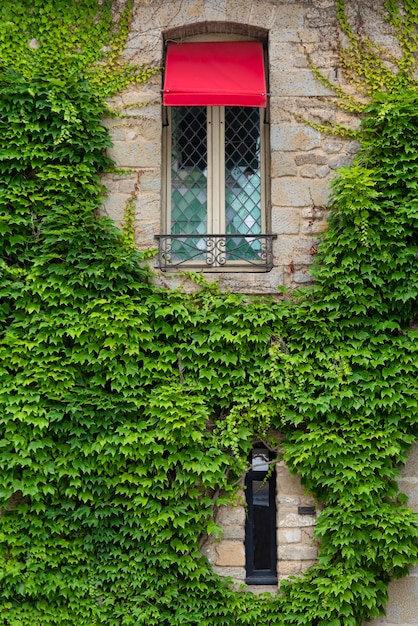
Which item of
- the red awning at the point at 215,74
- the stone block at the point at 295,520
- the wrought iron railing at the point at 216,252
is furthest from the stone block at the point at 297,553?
the red awning at the point at 215,74

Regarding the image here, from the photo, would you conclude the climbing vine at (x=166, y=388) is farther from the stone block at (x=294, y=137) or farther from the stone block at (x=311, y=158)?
the stone block at (x=294, y=137)

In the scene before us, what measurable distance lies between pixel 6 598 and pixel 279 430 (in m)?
2.21

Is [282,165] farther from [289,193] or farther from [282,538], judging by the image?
[282,538]

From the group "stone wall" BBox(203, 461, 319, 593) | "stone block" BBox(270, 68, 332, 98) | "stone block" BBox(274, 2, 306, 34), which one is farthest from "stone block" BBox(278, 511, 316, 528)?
"stone block" BBox(274, 2, 306, 34)

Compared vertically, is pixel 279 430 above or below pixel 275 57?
below

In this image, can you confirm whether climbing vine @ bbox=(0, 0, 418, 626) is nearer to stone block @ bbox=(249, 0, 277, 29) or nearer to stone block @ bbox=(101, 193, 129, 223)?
stone block @ bbox=(101, 193, 129, 223)

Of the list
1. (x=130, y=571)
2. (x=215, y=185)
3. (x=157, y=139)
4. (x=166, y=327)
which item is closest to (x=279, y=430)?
(x=166, y=327)

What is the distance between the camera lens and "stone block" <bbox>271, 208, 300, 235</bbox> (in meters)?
5.04

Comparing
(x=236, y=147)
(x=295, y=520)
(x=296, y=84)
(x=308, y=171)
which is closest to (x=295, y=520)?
(x=295, y=520)

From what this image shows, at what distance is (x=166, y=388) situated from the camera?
4.64 meters

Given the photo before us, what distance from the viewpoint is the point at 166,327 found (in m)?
4.78

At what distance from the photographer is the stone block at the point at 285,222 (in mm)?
5035

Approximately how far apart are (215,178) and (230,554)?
289 centimetres

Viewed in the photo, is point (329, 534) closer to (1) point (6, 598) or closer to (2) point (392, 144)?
(1) point (6, 598)
